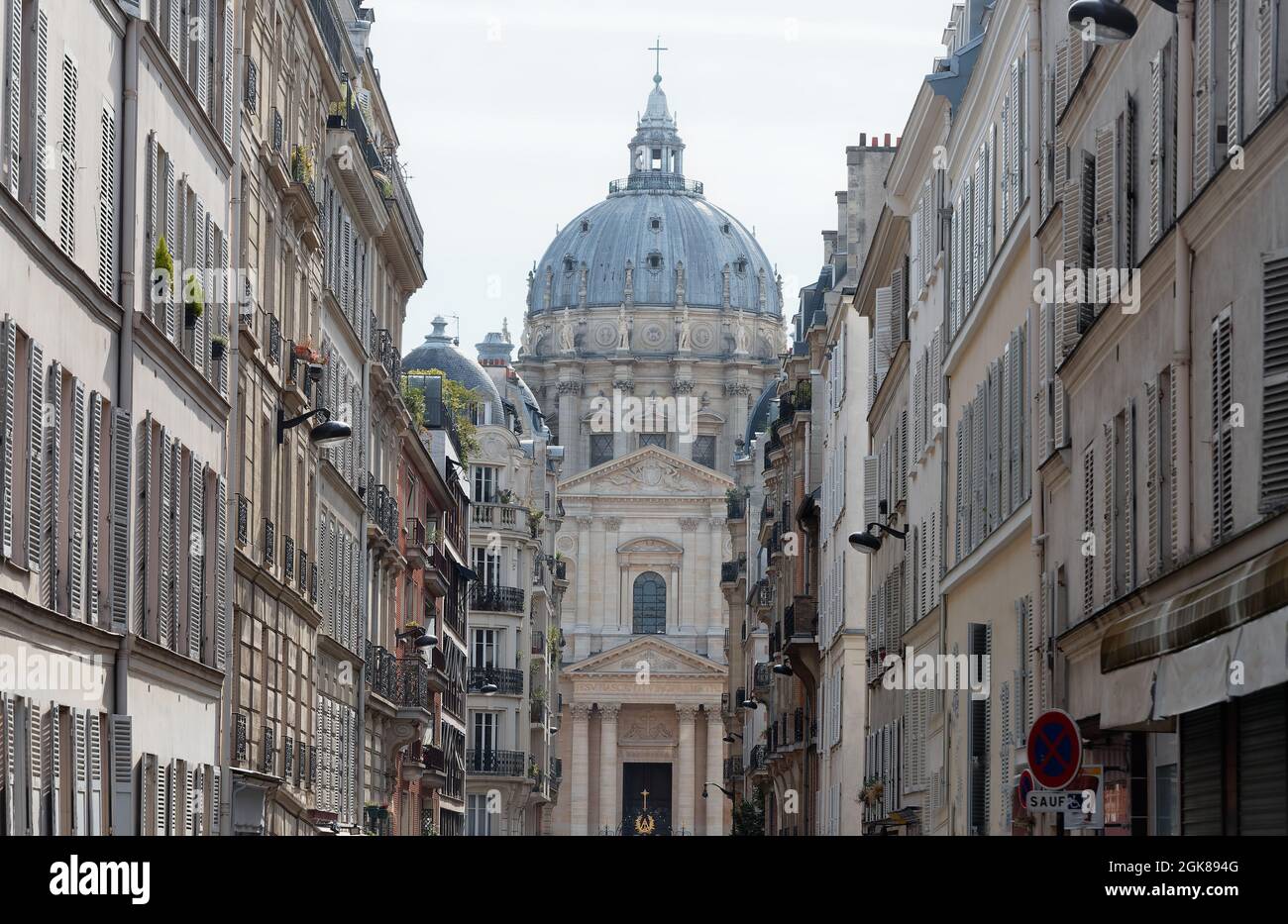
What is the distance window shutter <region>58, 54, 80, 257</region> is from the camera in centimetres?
1955

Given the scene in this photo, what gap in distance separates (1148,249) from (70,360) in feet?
27.2

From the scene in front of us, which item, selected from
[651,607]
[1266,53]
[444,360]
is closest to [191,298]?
[1266,53]

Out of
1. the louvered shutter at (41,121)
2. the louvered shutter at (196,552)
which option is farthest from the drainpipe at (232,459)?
the louvered shutter at (41,121)

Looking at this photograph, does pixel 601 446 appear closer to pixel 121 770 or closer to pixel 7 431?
pixel 121 770

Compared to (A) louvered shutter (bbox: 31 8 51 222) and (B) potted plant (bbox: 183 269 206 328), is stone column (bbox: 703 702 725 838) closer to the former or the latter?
(B) potted plant (bbox: 183 269 206 328)

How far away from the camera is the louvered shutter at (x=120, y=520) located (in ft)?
71.8

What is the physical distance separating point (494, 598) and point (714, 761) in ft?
177

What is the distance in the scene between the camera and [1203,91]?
17.8 metres

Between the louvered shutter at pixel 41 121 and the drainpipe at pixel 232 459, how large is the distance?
1029 cm

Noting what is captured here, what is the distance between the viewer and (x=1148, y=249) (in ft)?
64.9
